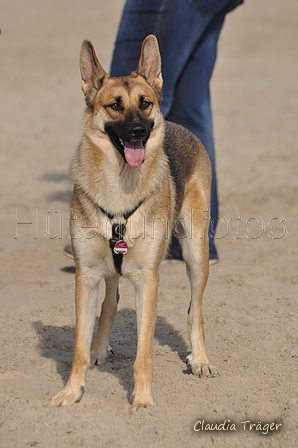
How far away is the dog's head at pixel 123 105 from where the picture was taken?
11.2ft

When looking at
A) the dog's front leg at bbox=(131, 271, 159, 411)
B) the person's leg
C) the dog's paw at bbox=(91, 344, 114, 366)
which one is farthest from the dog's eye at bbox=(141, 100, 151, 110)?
the person's leg

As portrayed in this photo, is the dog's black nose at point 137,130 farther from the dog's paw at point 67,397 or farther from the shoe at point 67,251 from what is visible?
the shoe at point 67,251

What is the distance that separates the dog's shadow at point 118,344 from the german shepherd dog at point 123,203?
0.17 metres

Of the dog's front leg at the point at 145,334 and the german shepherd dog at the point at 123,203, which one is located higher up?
the german shepherd dog at the point at 123,203

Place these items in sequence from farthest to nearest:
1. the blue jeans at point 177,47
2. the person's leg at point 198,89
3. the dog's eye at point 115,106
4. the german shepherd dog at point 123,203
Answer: the person's leg at point 198,89 < the blue jeans at point 177,47 < the dog's eye at point 115,106 < the german shepherd dog at point 123,203

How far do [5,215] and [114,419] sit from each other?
4.39m

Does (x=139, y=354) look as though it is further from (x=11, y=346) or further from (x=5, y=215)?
(x=5, y=215)

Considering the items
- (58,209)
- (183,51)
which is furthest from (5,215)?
(183,51)

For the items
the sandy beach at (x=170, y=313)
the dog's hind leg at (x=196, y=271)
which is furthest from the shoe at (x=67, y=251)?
the dog's hind leg at (x=196, y=271)

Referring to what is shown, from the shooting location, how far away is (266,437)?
3037 mm

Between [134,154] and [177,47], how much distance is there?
2.12 meters

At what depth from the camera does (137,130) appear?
3338 mm

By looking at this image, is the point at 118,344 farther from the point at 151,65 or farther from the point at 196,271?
the point at 151,65

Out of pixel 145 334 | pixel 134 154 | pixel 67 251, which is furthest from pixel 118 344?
pixel 67 251
